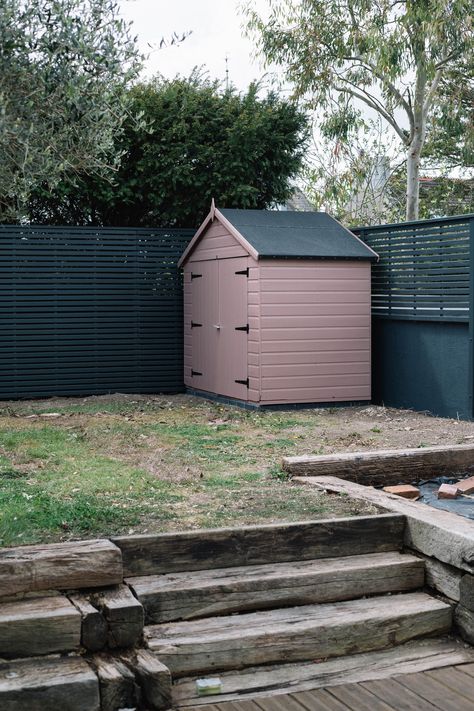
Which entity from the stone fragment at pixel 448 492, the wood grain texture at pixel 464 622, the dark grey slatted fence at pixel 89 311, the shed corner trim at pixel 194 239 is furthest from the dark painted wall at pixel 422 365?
the wood grain texture at pixel 464 622

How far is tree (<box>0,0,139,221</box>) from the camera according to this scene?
5598 millimetres

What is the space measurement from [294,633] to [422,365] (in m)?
6.66

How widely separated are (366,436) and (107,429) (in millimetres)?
2539

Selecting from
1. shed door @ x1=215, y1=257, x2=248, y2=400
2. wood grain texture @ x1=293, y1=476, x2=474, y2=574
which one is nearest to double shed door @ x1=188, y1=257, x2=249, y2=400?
shed door @ x1=215, y1=257, x2=248, y2=400

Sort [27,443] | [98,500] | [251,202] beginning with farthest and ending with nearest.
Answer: [251,202] < [27,443] < [98,500]

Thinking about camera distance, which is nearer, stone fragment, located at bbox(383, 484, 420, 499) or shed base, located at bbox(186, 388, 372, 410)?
stone fragment, located at bbox(383, 484, 420, 499)

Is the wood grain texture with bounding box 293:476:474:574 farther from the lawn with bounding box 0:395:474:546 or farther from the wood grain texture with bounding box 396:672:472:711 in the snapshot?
the wood grain texture with bounding box 396:672:472:711

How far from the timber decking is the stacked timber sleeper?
0.50 ft

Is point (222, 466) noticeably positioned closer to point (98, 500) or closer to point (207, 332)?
point (98, 500)

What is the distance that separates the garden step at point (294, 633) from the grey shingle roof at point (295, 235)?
6.41 meters

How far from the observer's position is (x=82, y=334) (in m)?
12.7

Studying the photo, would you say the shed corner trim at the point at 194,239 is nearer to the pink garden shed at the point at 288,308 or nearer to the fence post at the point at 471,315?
the pink garden shed at the point at 288,308

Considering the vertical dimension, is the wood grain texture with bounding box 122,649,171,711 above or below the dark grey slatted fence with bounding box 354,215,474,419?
below

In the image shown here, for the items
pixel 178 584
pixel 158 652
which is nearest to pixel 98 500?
pixel 178 584
